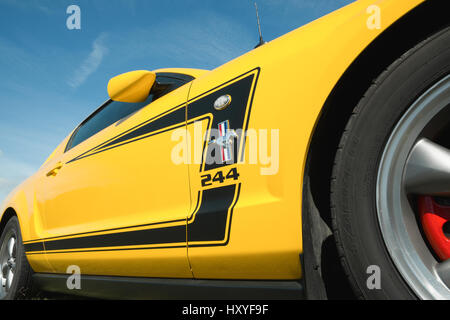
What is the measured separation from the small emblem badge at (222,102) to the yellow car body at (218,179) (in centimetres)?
2

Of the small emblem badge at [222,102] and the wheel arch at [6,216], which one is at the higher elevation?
the wheel arch at [6,216]

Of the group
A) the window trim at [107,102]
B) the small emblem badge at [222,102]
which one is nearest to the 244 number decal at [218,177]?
the small emblem badge at [222,102]

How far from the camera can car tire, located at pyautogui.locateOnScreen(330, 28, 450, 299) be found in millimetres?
883

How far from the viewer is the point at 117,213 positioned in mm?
1695

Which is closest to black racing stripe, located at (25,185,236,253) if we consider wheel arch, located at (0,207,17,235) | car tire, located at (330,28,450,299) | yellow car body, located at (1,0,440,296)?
yellow car body, located at (1,0,440,296)

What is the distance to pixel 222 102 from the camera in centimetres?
135

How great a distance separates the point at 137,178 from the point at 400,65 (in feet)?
3.82

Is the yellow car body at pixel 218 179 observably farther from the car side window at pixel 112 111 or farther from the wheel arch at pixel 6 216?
the wheel arch at pixel 6 216

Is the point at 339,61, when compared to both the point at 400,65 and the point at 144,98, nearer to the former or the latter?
the point at 400,65

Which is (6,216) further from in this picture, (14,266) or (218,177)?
(218,177)

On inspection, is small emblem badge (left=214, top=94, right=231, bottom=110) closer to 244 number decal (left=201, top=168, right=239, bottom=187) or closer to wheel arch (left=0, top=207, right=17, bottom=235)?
→ 244 number decal (left=201, top=168, right=239, bottom=187)

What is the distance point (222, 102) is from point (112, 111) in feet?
4.20

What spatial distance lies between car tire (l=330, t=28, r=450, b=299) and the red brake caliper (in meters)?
0.12

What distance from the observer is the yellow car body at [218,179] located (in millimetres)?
1050
